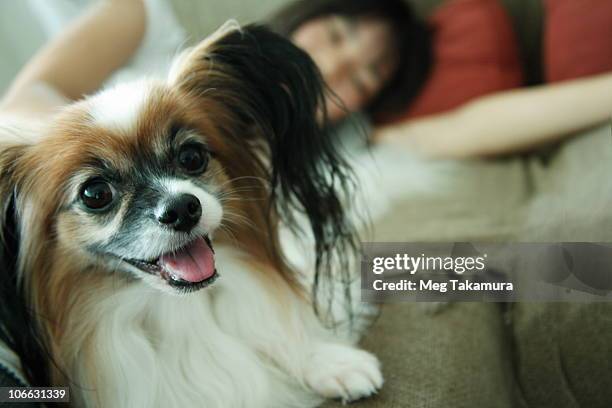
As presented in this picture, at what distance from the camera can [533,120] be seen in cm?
155

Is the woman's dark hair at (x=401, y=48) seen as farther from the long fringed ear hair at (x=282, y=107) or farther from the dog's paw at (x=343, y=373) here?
the dog's paw at (x=343, y=373)

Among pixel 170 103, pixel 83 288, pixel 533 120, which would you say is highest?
pixel 533 120

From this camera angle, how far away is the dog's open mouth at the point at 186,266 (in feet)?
2.60

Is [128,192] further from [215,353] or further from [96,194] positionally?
[215,353]

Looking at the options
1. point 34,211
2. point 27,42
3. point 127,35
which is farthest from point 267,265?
point 27,42

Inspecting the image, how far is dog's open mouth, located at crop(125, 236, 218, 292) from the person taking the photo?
31.2 inches

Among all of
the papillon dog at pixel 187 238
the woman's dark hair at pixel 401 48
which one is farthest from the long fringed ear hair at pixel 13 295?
the woman's dark hair at pixel 401 48

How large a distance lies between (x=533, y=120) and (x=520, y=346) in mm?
746

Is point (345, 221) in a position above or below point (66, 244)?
above

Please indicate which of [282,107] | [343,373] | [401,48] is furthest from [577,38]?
[343,373]

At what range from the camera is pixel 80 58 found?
996 millimetres

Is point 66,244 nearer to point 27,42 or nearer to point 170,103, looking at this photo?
point 170,103

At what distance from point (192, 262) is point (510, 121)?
3.81 feet

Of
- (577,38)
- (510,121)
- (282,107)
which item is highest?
(577,38)
